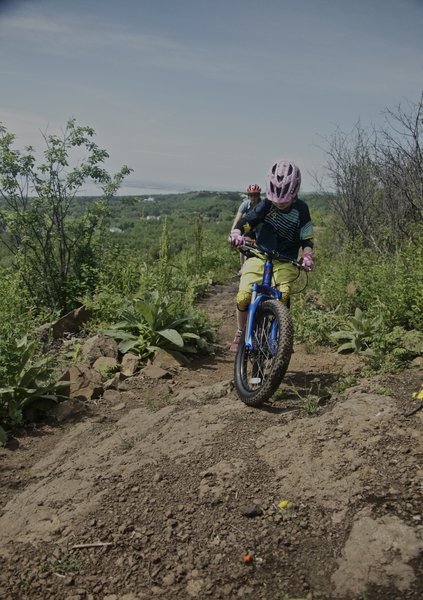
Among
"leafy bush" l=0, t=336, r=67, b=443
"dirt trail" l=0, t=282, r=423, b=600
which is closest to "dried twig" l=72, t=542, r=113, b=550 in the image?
"dirt trail" l=0, t=282, r=423, b=600

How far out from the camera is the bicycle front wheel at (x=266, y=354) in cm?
406

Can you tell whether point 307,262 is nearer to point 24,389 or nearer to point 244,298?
point 244,298

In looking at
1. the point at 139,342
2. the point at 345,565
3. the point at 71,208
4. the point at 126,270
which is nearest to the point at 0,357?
the point at 139,342

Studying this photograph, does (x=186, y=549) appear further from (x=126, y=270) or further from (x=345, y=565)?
(x=126, y=270)

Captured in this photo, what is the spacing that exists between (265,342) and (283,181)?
4.59 feet

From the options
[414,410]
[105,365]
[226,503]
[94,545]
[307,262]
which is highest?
[307,262]

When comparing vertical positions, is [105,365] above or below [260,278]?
below

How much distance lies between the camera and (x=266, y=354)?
14.5 feet

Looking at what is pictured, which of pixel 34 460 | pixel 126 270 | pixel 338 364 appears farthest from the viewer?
pixel 126 270

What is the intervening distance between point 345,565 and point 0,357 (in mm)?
3327

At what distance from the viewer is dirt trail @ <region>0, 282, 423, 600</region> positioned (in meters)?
2.41

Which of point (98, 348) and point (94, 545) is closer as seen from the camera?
point (94, 545)

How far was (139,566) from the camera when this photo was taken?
8.49 feet

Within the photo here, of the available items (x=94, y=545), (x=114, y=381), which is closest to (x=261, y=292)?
(x=114, y=381)
